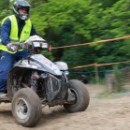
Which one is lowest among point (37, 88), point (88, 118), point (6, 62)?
point (88, 118)

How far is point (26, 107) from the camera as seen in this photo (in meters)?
7.17

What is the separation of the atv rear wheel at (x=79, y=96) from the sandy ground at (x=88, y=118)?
0.12m

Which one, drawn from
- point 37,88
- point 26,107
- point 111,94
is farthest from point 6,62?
point 111,94

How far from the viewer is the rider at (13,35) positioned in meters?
7.44

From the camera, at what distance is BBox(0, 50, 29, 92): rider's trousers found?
764cm

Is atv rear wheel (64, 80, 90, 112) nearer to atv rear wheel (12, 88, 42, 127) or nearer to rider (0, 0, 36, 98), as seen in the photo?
atv rear wheel (12, 88, 42, 127)

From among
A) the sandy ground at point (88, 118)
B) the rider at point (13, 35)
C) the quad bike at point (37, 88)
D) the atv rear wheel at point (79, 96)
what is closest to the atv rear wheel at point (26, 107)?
the quad bike at point (37, 88)

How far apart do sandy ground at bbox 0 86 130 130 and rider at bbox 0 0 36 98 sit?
2.53ft

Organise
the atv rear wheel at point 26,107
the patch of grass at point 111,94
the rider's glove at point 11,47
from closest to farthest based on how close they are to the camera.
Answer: the atv rear wheel at point 26,107 < the rider's glove at point 11,47 < the patch of grass at point 111,94

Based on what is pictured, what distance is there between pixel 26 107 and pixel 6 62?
0.91 m

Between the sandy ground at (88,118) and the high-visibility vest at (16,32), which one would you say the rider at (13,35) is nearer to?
the high-visibility vest at (16,32)

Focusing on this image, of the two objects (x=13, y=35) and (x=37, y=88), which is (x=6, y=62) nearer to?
(x=13, y=35)

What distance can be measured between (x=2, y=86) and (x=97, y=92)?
2.80 metres

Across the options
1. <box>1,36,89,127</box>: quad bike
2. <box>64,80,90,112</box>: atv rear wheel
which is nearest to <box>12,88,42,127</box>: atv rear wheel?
<box>1,36,89,127</box>: quad bike
